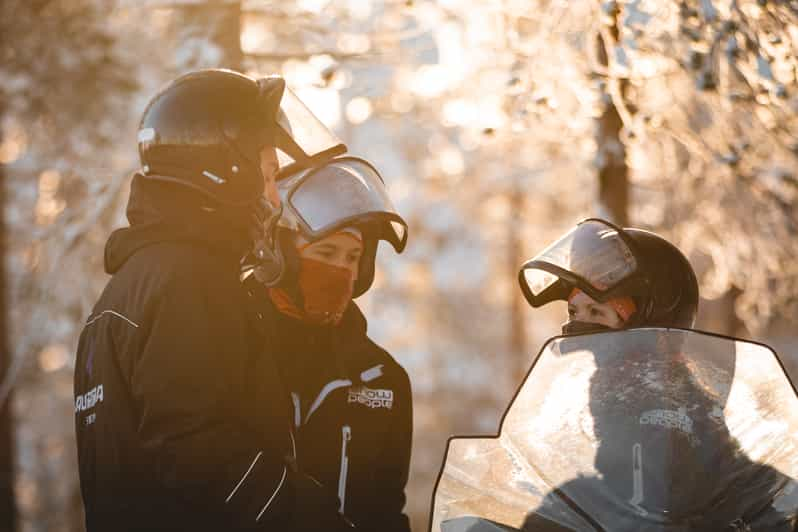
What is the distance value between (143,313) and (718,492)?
1.69m

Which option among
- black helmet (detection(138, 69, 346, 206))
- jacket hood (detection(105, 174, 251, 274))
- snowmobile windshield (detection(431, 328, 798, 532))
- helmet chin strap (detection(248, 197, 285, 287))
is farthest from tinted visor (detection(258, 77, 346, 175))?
snowmobile windshield (detection(431, 328, 798, 532))

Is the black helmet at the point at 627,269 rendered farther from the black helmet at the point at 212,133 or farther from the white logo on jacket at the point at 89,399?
the white logo on jacket at the point at 89,399

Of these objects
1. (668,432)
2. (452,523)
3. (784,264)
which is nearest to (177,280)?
(452,523)

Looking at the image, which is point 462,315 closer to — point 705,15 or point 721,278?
point 721,278

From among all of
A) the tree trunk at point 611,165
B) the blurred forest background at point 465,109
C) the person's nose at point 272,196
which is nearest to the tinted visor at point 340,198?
the person's nose at point 272,196

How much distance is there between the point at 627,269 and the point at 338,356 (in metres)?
1.12

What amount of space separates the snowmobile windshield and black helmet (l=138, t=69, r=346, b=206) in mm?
1139

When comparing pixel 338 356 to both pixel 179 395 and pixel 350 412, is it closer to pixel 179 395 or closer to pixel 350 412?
pixel 350 412

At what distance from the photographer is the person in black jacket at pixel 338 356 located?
11.8ft

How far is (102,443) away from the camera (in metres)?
2.98

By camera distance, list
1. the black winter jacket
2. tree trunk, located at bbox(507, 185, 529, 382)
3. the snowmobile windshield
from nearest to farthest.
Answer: the snowmobile windshield
the black winter jacket
tree trunk, located at bbox(507, 185, 529, 382)

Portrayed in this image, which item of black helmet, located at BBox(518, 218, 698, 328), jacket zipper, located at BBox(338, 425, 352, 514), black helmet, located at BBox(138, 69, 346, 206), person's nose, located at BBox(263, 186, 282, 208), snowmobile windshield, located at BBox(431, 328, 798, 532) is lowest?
jacket zipper, located at BBox(338, 425, 352, 514)

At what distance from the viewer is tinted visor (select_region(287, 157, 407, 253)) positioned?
12.3 ft

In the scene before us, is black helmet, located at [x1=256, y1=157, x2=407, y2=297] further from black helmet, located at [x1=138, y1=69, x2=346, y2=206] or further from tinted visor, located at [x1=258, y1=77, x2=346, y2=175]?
black helmet, located at [x1=138, y1=69, x2=346, y2=206]
